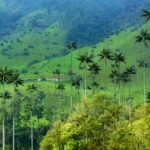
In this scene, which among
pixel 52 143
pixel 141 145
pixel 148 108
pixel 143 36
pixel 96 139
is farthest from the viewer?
pixel 143 36

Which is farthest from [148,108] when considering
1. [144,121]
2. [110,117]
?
[110,117]

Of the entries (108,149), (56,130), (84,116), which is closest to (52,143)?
(56,130)

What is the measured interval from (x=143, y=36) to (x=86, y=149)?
4635 cm

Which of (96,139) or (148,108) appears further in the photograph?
(96,139)

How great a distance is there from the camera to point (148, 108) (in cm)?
9162

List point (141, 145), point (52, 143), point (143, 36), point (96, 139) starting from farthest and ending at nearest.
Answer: point (143, 36) < point (52, 143) < point (96, 139) < point (141, 145)

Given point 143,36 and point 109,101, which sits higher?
point 143,36

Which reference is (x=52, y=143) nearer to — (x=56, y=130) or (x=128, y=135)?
(x=56, y=130)

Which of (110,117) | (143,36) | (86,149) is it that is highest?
(143,36)

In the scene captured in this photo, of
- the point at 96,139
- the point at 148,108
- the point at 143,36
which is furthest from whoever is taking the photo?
the point at 143,36

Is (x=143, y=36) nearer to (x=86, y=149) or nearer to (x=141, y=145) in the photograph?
(x=86, y=149)

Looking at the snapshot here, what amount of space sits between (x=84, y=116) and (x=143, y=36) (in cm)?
4119

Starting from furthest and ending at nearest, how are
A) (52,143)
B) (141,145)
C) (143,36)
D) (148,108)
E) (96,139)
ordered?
1. (143,36)
2. (52,143)
3. (96,139)
4. (148,108)
5. (141,145)

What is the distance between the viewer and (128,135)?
291 feet
